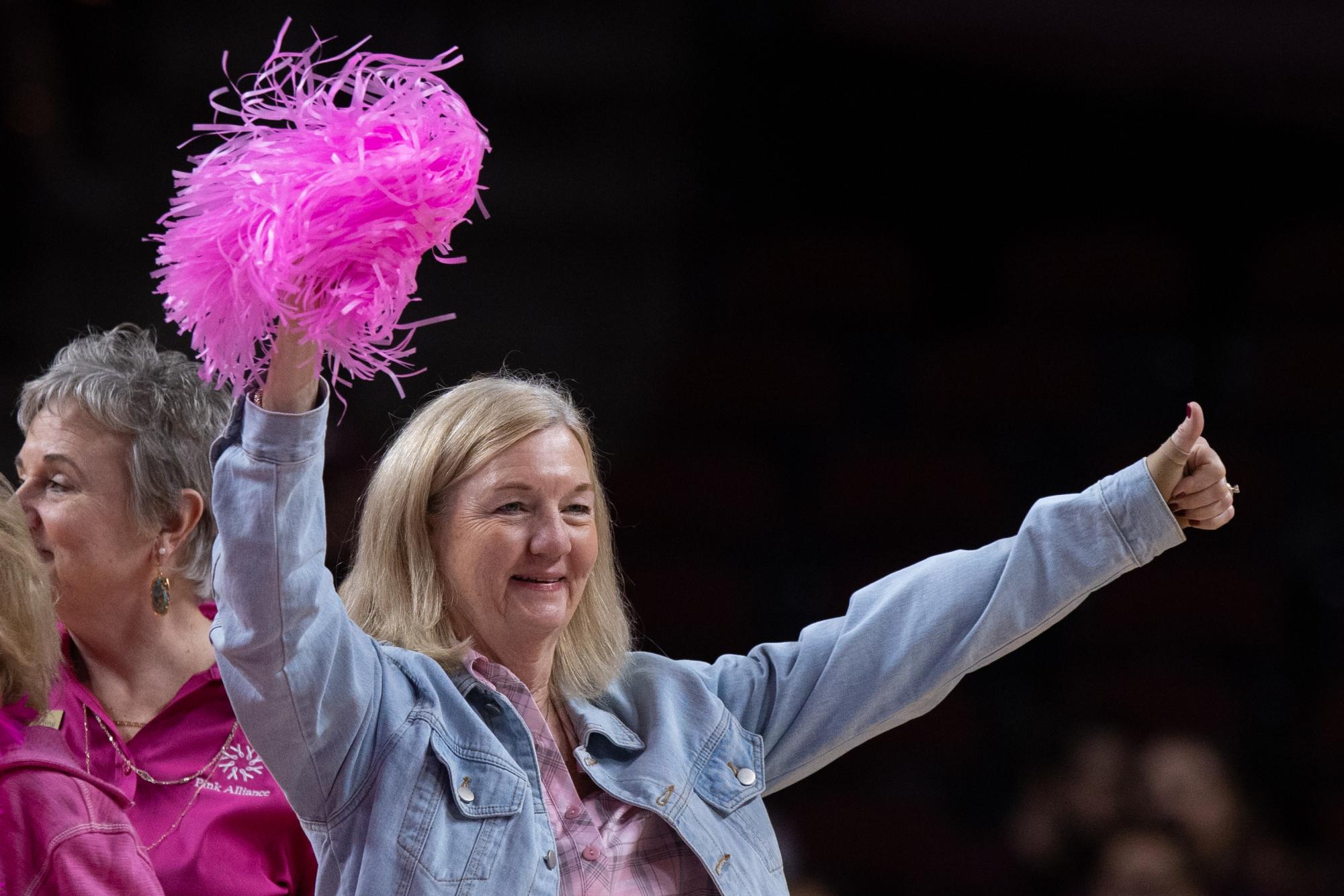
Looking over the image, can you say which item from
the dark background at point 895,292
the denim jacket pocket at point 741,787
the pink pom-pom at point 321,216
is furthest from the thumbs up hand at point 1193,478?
the dark background at point 895,292

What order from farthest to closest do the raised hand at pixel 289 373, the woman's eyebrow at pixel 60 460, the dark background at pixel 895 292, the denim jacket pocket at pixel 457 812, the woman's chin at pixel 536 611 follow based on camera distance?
the dark background at pixel 895 292
the woman's eyebrow at pixel 60 460
the woman's chin at pixel 536 611
the denim jacket pocket at pixel 457 812
the raised hand at pixel 289 373

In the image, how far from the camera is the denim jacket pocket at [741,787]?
4.96ft

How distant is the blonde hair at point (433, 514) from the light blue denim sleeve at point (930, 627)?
0.50ft

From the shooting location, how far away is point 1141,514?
1.53 m

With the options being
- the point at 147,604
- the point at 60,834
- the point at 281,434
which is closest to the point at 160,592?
the point at 147,604

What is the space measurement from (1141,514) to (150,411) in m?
0.99

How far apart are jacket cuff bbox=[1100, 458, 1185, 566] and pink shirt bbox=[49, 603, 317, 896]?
857 millimetres

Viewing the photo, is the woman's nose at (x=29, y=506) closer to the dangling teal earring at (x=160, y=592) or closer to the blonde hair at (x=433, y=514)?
the dangling teal earring at (x=160, y=592)

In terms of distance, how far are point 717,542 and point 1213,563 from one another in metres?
1.23

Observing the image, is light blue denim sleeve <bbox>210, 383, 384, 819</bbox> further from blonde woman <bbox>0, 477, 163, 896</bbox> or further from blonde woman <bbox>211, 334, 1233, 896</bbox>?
blonde woman <bbox>0, 477, 163, 896</bbox>

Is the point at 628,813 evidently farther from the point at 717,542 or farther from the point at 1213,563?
the point at 1213,563

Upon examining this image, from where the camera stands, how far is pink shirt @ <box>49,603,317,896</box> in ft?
4.90

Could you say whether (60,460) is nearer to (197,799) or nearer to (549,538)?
(197,799)

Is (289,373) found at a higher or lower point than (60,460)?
higher
